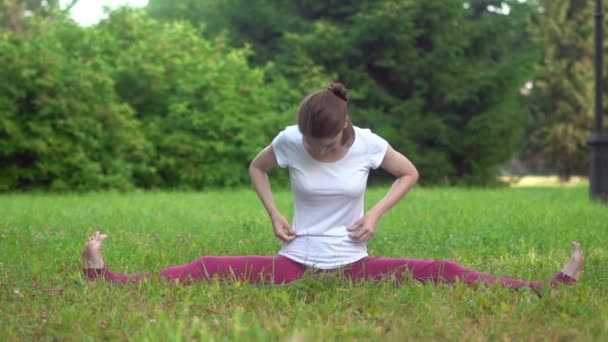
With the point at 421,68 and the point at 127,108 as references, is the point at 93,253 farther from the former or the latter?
the point at 421,68

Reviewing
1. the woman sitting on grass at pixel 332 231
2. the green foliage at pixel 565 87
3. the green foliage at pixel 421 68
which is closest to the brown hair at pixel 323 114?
the woman sitting on grass at pixel 332 231

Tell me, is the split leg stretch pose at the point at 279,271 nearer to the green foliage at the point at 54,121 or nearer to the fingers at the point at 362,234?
the fingers at the point at 362,234

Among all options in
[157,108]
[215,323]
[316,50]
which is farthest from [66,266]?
[316,50]

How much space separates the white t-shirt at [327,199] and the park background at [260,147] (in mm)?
217

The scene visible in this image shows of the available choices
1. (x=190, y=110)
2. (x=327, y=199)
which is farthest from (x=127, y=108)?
(x=327, y=199)

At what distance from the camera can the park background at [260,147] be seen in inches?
165

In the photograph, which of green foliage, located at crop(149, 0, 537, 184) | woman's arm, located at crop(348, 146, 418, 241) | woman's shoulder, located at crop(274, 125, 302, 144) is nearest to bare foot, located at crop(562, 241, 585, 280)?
woman's arm, located at crop(348, 146, 418, 241)

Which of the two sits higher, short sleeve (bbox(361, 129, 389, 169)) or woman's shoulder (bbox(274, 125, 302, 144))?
woman's shoulder (bbox(274, 125, 302, 144))

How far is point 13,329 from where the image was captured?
12.8 ft

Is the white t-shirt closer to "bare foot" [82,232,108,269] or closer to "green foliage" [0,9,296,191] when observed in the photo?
"bare foot" [82,232,108,269]

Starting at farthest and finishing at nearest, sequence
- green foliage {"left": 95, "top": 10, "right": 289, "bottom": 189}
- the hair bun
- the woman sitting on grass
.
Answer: green foliage {"left": 95, "top": 10, "right": 289, "bottom": 189}
the woman sitting on grass
the hair bun

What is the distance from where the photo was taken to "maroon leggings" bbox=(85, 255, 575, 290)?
4.98 m

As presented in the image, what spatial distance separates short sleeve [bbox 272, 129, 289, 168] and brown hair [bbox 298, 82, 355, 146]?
434mm

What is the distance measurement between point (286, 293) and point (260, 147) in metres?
15.4
